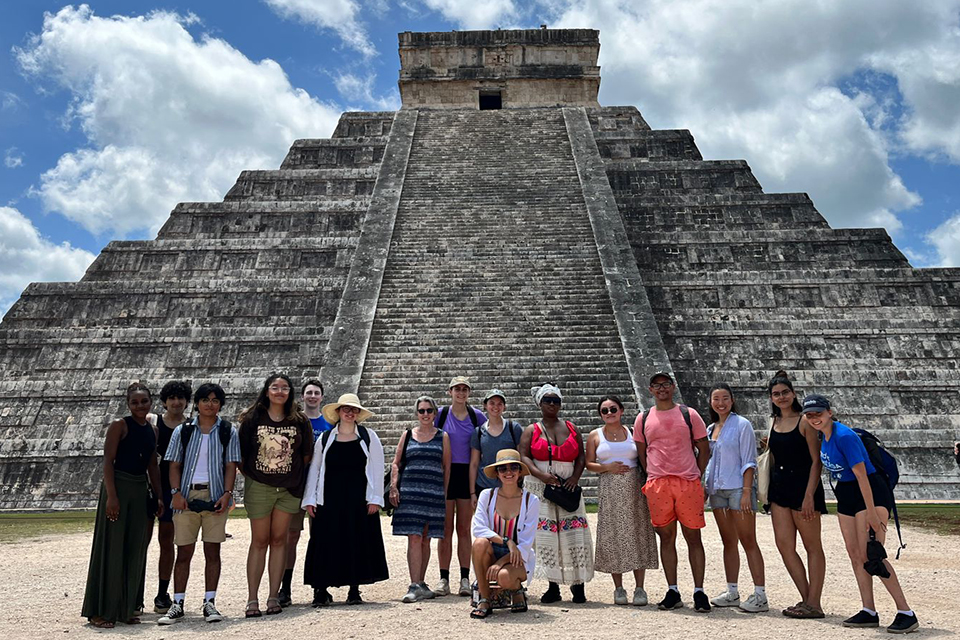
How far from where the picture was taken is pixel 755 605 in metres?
5.44

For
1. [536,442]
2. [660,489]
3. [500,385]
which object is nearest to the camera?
[660,489]

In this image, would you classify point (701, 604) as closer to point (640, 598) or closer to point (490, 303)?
point (640, 598)

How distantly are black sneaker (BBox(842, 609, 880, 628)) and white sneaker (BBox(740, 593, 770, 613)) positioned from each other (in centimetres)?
59

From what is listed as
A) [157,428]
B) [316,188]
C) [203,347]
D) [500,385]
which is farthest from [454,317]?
[157,428]

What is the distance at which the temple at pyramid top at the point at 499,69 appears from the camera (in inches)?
997

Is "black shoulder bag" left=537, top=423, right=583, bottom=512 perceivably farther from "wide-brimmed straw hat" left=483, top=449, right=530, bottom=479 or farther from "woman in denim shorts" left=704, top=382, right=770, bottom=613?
"woman in denim shorts" left=704, top=382, right=770, bottom=613

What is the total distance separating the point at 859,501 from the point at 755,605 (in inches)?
41.2

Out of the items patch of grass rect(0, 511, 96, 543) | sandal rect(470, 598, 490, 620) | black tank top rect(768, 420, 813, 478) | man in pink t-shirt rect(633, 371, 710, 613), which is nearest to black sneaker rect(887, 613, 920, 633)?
black tank top rect(768, 420, 813, 478)

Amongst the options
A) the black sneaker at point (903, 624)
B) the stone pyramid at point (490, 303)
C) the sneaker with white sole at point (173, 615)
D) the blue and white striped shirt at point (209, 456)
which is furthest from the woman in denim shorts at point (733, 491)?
the stone pyramid at point (490, 303)

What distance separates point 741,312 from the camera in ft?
51.1

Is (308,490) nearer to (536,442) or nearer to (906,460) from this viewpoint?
(536,442)

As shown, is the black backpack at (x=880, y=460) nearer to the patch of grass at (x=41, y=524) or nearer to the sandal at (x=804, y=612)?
the sandal at (x=804, y=612)

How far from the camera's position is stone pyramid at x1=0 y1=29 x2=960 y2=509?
13.4 meters

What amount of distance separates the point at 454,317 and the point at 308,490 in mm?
8985
